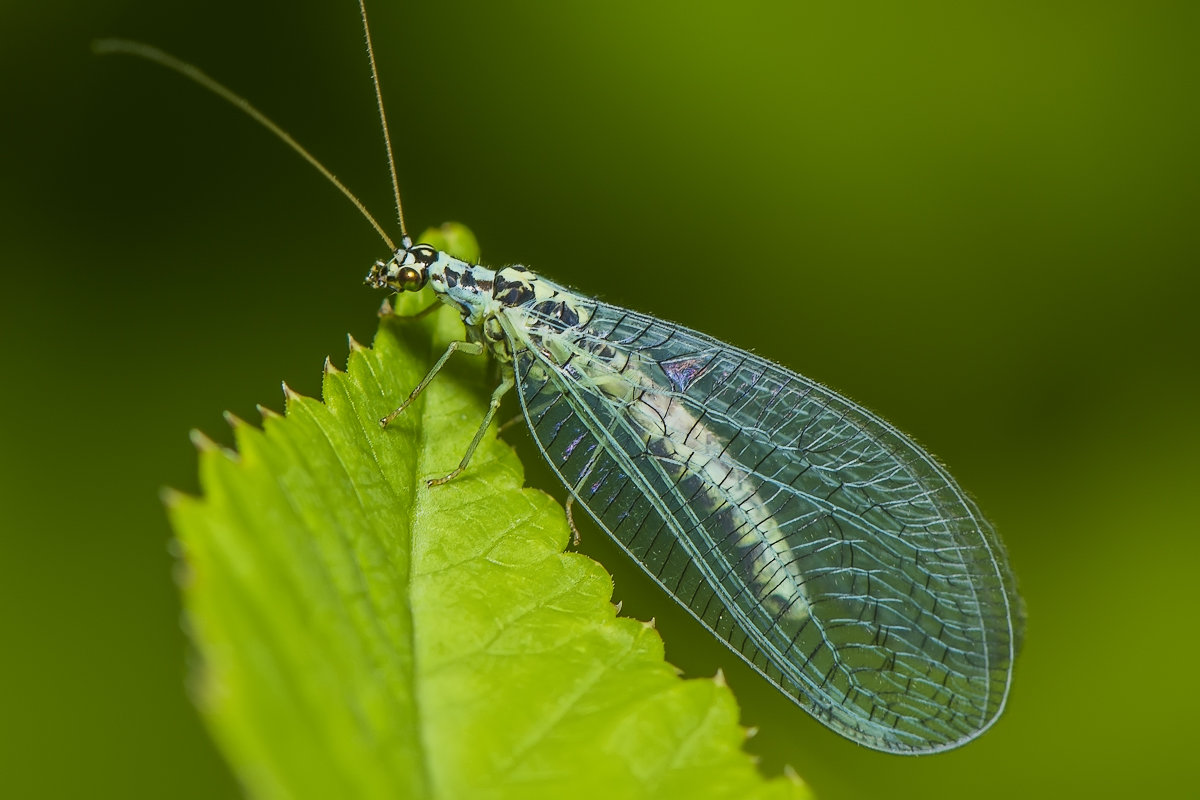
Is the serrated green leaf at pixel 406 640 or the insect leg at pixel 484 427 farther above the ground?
the insect leg at pixel 484 427

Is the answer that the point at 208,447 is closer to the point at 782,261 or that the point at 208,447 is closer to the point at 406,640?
the point at 406,640

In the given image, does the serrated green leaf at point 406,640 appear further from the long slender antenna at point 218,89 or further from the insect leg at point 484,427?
the long slender antenna at point 218,89

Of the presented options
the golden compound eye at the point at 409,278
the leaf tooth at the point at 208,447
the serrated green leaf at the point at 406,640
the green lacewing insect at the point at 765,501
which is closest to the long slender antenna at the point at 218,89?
the green lacewing insect at the point at 765,501

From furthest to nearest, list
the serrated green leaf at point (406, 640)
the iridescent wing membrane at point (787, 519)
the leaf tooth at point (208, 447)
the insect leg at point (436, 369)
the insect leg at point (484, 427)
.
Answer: the iridescent wing membrane at point (787, 519) → the insect leg at point (436, 369) → the insect leg at point (484, 427) → the leaf tooth at point (208, 447) → the serrated green leaf at point (406, 640)

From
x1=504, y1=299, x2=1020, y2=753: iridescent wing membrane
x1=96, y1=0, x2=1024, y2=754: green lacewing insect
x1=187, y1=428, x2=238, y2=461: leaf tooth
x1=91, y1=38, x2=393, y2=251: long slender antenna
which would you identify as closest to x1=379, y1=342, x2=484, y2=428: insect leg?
x1=96, y1=0, x2=1024, y2=754: green lacewing insect

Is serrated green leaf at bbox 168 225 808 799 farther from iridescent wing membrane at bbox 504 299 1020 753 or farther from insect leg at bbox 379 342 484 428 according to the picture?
iridescent wing membrane at bbox 504 299 1020 753

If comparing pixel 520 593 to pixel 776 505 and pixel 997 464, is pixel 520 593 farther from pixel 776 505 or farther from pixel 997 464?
pixel 997 464
